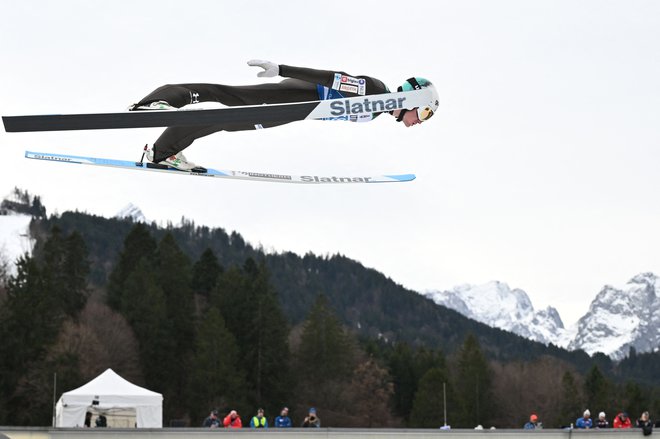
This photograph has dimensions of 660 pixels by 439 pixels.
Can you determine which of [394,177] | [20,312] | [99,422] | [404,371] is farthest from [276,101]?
[404,371]

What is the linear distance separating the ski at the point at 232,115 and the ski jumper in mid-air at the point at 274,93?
0.22 meters

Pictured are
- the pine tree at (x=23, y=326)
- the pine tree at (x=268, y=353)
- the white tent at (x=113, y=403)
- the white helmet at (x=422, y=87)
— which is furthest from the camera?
the pine tree at (x=268, y=353)

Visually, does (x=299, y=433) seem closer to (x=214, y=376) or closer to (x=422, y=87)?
(x=422, y=87)

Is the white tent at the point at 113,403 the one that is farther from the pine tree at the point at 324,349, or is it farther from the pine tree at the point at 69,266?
the pine tree at the point at 324,349

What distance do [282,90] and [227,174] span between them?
2.31 meters

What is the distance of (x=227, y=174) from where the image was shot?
40.9 ft

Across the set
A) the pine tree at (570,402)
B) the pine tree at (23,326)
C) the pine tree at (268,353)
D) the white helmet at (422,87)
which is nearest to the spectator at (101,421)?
the white helmet at (422,87)

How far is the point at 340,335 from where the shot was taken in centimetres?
8569

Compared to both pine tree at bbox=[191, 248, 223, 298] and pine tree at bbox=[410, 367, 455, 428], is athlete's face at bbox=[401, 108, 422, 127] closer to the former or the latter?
pine tree at bbox=[410, 367, 455, 428]

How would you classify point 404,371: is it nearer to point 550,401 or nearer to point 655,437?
point 550,401

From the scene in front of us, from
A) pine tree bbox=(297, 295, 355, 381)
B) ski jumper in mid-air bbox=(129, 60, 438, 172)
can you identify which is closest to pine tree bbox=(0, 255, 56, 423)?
pine tree bbox=(297, 295, 355, 381)

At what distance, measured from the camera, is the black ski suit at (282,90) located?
10039 millimetres

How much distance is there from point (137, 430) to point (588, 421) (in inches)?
416

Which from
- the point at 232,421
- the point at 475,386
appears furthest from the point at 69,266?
the point at 232,421
